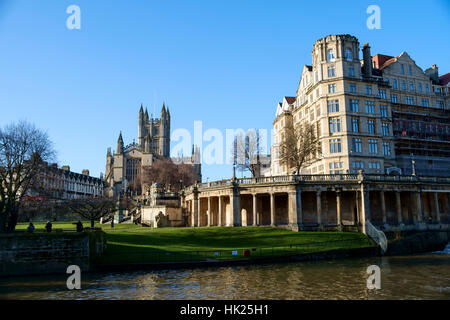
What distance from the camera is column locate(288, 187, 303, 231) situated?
49719 mm

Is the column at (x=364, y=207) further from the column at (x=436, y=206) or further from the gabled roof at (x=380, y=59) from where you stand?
the gabled roof at (x=380, y=59)

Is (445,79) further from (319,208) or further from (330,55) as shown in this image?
(319,208)

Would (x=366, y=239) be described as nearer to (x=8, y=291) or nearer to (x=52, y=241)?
(x=52, y=241)

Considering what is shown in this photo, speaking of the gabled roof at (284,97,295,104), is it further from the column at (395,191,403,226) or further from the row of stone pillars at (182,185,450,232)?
the column at (395,191,403,226)

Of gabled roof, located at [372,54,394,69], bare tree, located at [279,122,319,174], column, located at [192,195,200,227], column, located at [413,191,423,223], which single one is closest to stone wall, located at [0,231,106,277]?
column, located at [192,195,200,227]

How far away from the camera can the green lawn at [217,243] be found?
33.3m

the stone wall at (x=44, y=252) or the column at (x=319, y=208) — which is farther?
the column at (x=319, y=208)

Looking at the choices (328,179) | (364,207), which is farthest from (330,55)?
(364,207)

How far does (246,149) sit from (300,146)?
15.2 meters

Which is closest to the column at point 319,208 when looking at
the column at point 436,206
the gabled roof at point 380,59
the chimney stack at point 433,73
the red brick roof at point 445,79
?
the column at point 436,206

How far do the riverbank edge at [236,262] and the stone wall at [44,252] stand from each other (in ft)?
5.46

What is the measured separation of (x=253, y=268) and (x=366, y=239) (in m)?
20.5
